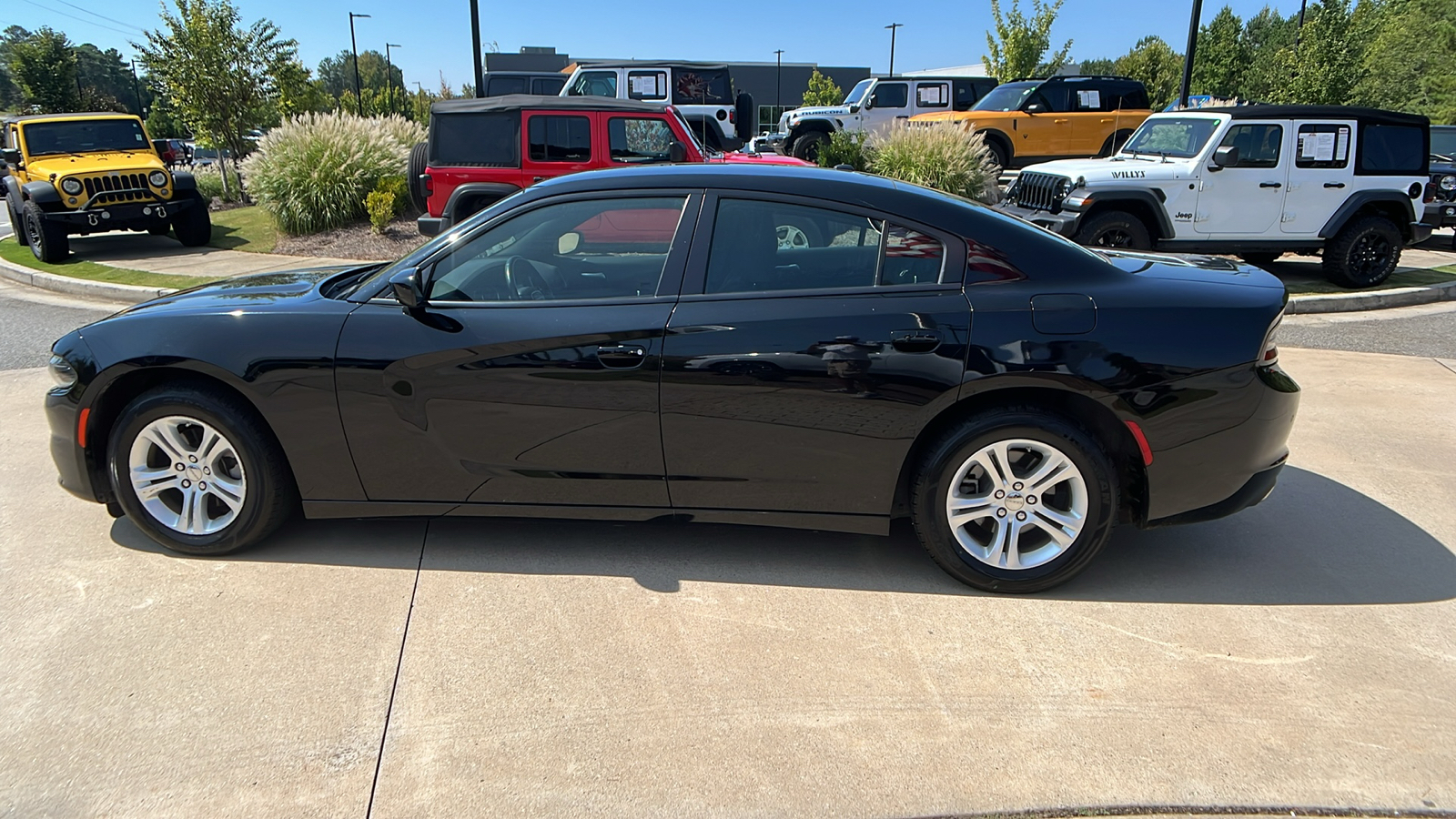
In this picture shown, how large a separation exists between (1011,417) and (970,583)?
0.68 meters

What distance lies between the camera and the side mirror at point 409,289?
3529 mm

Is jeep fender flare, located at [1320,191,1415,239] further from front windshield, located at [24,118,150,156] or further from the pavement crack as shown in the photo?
front windshield, located at [24,118,150,156]

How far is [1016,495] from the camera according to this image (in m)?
3.53

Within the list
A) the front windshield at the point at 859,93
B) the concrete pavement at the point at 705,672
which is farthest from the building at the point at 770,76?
the concrete pavement at the point at 705,672

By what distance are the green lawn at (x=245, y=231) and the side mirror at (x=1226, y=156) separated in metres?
11.9

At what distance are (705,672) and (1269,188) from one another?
968 cm

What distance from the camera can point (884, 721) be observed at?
288 cm

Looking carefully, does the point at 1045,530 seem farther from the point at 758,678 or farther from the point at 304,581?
the point at 304,581

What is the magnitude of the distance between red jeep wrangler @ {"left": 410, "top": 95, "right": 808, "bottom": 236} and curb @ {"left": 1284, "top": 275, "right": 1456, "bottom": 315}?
19.4ft

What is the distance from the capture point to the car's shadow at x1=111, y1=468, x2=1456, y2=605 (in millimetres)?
3713

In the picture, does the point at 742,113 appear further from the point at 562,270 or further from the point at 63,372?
the point at 63,372

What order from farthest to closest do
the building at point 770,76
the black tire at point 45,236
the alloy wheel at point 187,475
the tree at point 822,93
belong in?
1. the building at point 770,76
2. the tree at point 822,93
3. the black tire at point 45,236
4. the alloy wheel at point 187,475

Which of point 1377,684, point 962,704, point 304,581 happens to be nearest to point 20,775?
point 304,581

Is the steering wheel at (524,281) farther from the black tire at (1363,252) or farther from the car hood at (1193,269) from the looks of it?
the black tire at (1363,252)
